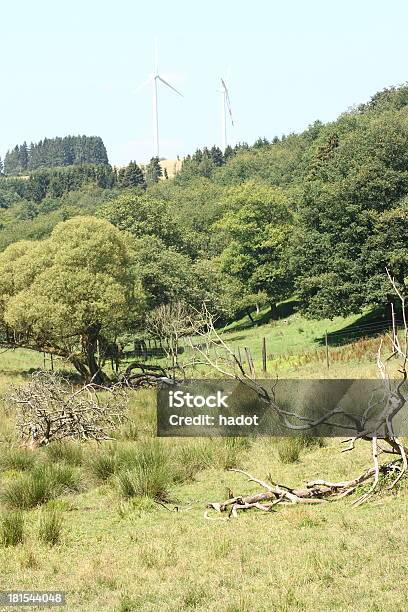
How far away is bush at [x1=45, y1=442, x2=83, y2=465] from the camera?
14344 mm

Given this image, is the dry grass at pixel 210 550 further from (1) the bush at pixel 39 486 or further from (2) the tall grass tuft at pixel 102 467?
(1) the bush at pixel 39 486

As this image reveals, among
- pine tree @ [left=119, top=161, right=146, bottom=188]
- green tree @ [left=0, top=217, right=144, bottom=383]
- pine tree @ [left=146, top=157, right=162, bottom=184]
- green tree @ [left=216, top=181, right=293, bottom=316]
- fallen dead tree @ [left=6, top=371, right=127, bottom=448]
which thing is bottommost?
fallen dead tree @ [left=6, top=371, right=127, bottom=448]

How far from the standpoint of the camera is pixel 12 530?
9.34m

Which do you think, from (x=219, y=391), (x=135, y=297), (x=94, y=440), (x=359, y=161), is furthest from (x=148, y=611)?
(x=359, y=161)

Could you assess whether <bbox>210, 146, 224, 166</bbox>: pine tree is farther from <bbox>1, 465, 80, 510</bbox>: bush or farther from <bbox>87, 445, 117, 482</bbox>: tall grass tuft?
<bbox>1, 465, 80, 510</bbox>: bush

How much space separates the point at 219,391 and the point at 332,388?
3.30 metres

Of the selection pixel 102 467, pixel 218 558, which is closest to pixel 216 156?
pixel 102 467

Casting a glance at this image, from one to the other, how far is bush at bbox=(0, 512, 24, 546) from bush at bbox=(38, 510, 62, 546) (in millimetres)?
255

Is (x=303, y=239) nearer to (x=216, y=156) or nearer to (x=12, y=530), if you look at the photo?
(x=12, y=530)

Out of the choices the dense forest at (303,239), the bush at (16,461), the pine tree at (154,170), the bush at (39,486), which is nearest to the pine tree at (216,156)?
the pine tree at (154,170)

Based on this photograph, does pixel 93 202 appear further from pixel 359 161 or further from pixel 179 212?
pixel 359 161

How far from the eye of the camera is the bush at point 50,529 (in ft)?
30.7

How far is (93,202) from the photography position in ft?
445

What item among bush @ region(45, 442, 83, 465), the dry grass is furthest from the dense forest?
the dry grass
